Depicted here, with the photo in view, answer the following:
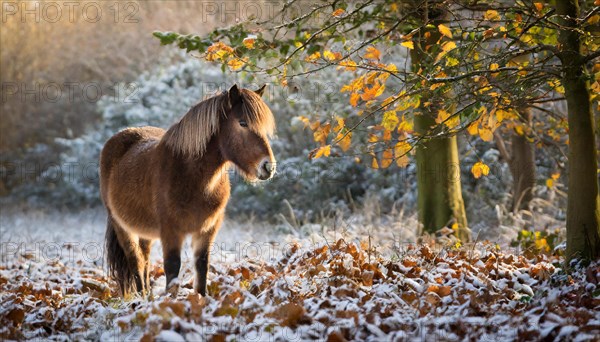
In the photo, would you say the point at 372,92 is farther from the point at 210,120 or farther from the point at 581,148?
the point at 581,148

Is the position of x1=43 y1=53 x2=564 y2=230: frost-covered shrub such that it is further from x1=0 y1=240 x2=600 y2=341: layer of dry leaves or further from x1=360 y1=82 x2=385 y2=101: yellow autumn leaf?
x1=0 y1=240 x2=600 y2=341: layer of dry leaves

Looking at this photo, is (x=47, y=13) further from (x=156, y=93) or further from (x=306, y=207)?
(x=306, y=207)

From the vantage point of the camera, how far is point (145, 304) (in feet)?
16.3

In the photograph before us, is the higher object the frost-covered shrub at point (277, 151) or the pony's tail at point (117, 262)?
the frost-covered shrub at point (277, 151)

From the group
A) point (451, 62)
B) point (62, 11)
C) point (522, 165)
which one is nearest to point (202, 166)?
point (451, 62)

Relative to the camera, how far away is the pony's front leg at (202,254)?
5828 mm

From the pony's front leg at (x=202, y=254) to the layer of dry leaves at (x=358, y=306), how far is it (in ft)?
0.42

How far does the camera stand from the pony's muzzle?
5336mm

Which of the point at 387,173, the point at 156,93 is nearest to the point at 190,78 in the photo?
the point at 156,93

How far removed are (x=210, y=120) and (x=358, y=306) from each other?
2.16 metres

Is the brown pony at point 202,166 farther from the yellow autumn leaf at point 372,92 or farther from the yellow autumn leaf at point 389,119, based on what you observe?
the yellow autumn leaf at point 389,119

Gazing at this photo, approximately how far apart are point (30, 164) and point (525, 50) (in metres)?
15.7

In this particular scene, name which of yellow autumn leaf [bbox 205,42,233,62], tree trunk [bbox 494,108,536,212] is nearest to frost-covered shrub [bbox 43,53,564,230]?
tree trunk [bbox 494,108,536,212]

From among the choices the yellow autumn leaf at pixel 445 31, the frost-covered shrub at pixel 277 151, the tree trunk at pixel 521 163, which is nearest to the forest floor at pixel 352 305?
the yellow autumn leaf at pixel 445 31
